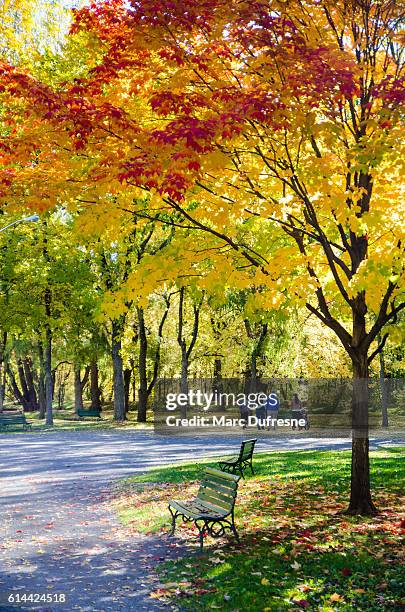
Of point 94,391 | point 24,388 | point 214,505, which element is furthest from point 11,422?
point 24,388

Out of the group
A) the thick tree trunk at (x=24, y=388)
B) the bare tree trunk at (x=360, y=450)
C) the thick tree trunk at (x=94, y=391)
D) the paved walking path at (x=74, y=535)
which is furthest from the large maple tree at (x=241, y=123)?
the thick tree trunk at (x=24, y=388)

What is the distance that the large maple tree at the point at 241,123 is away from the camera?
7340 millimetres

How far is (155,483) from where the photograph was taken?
12961 millimetres

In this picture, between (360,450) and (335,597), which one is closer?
(335,597)

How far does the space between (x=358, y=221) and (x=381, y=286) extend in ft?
5.66

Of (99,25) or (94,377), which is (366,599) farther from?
(94,377)

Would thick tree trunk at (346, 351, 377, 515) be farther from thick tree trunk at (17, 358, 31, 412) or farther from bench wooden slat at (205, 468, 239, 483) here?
thick tree trunk at (17, 358, 31, 412)

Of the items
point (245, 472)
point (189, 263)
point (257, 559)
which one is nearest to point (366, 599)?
point (257, 559)

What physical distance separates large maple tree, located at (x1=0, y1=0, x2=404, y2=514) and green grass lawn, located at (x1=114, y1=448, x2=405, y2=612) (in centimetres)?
102

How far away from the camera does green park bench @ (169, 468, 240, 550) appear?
7.97 meters

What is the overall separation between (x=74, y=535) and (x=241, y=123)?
240 inches

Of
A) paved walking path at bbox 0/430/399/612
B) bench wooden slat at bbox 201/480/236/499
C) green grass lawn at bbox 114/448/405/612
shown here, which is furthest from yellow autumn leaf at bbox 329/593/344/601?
bench wooden slat at bbox 201/480/236/499

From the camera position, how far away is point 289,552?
7.47 m

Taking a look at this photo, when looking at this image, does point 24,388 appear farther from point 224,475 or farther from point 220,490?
point 224,475
